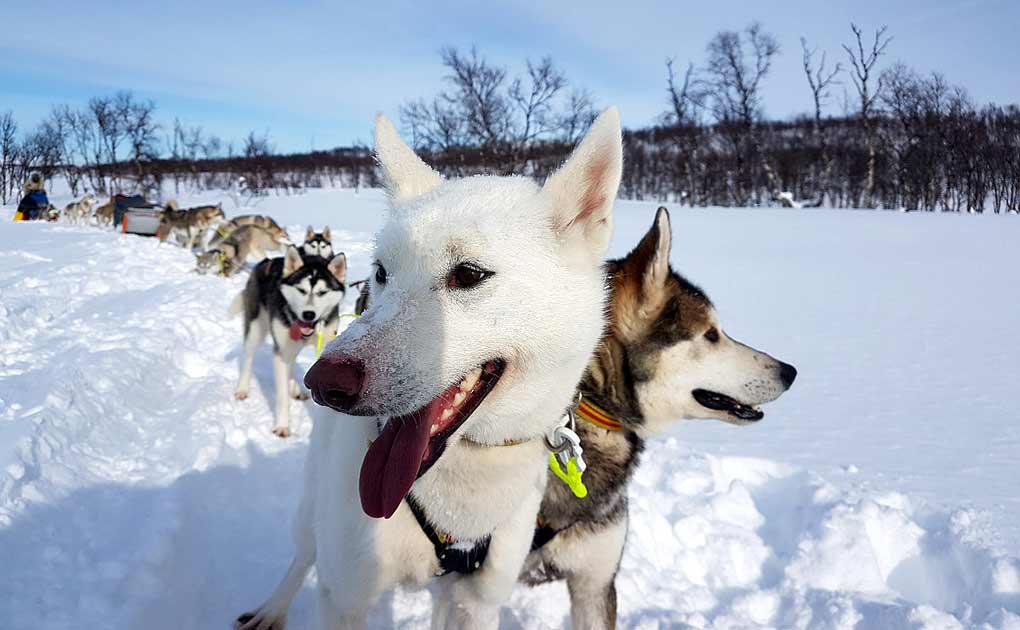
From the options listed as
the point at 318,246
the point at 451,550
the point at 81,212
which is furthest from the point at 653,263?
the point at 81,212

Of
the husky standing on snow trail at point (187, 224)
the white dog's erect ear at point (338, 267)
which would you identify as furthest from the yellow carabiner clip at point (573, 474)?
the husky standing on snow trail at point (187, 224)

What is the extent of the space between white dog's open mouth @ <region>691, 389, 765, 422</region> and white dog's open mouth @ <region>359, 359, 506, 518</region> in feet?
4.10

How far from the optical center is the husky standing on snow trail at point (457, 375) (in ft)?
4.00

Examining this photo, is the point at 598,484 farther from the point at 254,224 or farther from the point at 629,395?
the point at 254,224

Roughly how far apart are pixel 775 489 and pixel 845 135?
3862 centimetres

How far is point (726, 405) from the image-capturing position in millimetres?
2393

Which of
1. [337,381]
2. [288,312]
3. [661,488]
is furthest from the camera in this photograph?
[288,312]

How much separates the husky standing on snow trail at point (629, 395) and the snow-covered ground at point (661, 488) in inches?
21.4

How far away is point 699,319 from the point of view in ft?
7.58

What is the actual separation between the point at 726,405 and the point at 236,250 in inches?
433

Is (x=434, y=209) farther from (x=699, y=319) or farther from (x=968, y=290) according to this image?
(x=968, y=290)

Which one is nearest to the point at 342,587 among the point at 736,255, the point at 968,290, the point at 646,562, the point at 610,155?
the point at 610,155

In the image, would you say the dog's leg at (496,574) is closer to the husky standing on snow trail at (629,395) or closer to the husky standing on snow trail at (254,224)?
the husky standing on snow trail at (629,395)

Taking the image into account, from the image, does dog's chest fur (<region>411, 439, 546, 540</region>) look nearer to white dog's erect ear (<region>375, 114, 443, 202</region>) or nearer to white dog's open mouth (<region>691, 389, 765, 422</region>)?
white dog's erect ear (<region>375, 114, 443, 202</region>)
